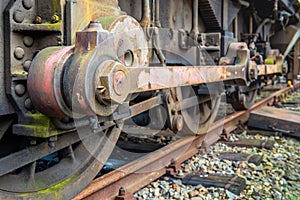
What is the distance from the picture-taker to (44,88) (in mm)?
1773

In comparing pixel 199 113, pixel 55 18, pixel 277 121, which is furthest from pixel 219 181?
pixel 277 121

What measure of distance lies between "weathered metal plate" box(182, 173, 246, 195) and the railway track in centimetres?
18

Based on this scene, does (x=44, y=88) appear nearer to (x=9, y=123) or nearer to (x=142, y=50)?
(x=9, y=123)

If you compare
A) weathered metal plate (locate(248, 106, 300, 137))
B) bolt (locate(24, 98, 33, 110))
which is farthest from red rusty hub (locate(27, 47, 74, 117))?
weathered metal plate (locate(248, 106, 300, 137))

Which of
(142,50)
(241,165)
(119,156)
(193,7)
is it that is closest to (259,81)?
(193,7)

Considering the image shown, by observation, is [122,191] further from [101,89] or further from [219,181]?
[101,89]

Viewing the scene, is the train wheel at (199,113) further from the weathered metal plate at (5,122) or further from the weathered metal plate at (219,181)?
the weathered metal plate at (5,122)

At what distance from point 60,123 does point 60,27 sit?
487mm

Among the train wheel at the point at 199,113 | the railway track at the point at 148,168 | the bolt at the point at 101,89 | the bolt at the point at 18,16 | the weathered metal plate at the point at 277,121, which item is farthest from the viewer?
the weathered metal plate at the point at 277,121

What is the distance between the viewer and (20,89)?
1.92m

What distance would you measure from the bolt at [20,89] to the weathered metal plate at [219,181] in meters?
1.69

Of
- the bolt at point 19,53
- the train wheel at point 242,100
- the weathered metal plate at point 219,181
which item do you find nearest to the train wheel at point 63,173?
the bolt at point 19,53

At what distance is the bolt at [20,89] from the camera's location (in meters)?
1.90

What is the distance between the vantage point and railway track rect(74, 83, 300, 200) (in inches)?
101
